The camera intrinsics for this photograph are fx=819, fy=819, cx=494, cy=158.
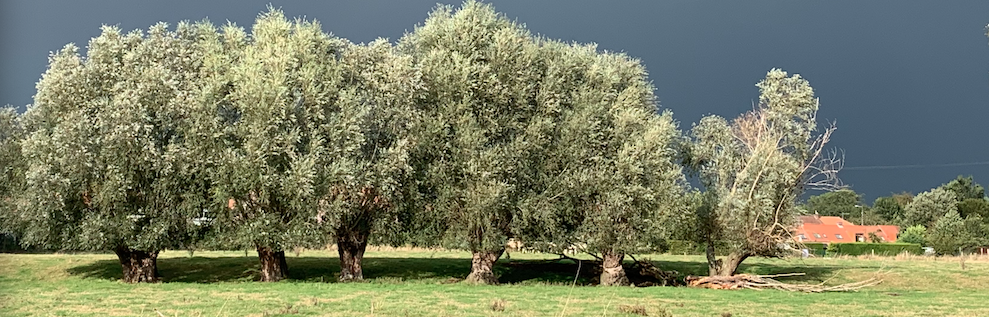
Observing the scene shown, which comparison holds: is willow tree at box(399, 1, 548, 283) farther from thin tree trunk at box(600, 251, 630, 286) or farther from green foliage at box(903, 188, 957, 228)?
green foliage at box(903, 188, 957, 228)

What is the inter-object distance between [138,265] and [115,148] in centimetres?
603

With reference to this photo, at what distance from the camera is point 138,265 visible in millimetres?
35312

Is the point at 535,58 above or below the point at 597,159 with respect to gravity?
above

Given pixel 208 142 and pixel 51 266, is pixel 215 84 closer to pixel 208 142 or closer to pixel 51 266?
pixel 208 142

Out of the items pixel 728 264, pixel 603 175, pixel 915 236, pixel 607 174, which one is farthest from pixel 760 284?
pixel 915 236

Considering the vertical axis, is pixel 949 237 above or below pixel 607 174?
below

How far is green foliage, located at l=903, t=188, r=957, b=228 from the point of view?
124250 millimetres

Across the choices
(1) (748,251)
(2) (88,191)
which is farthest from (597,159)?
(2) (88,191)

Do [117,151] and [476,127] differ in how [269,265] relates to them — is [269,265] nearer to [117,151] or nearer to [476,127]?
[117,151]

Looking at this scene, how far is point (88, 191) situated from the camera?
108 feet

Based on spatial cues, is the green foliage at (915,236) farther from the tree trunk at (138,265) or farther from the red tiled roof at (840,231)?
the tree trunk at (138,265)

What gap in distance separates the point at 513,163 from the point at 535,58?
536cm

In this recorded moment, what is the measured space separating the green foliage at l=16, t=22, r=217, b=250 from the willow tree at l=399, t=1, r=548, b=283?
9594 millimetres

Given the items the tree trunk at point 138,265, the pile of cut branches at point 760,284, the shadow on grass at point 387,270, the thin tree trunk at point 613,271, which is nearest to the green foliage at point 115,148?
the tree trunk at point 138,265
